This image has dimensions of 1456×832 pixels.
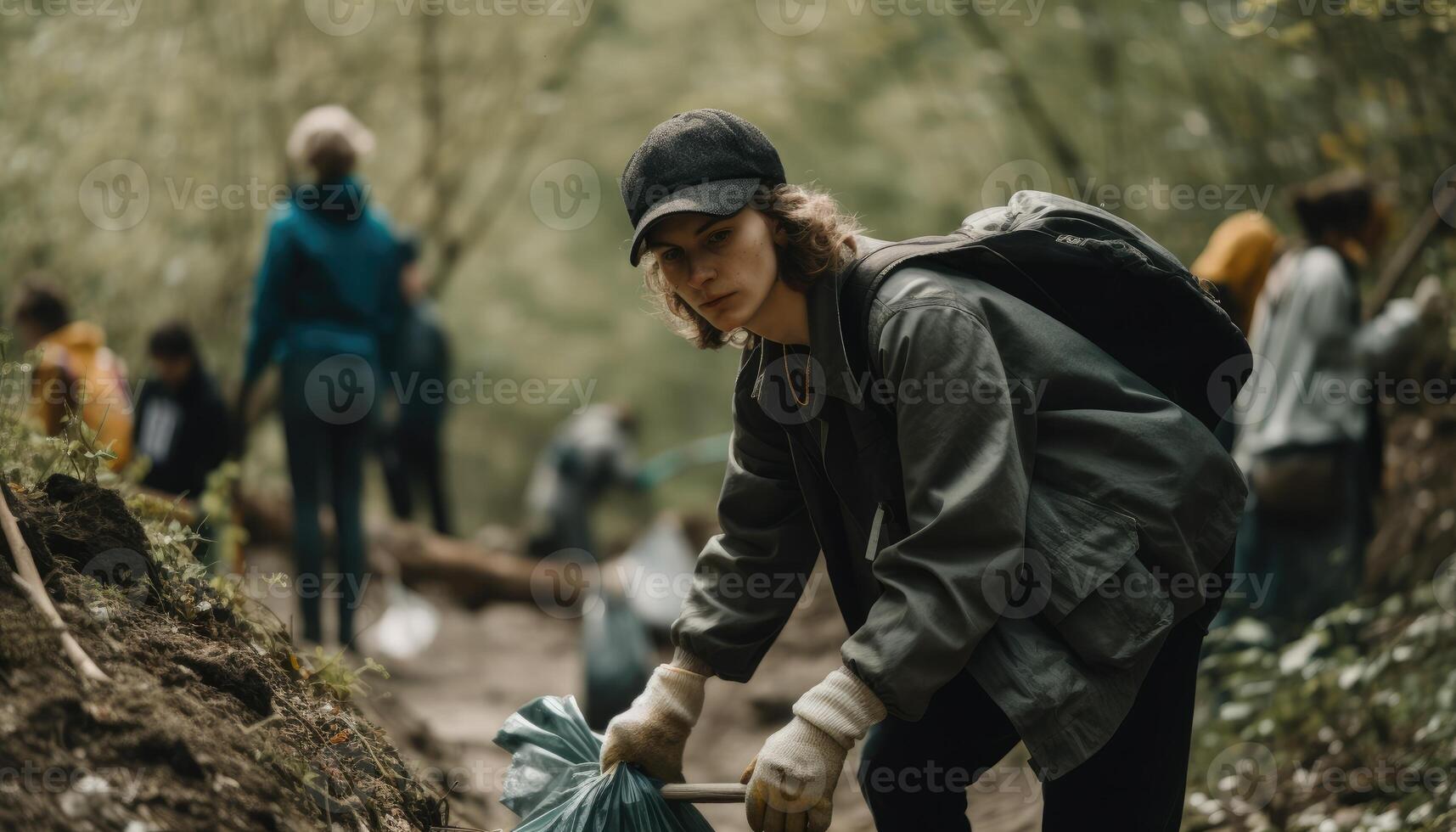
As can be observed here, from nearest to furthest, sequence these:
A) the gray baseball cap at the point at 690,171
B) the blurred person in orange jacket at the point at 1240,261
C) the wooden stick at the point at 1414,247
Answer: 1. the gray baseball cap at the point at 690,171
2. the blurred person in orange jacket at the point at 1240,261
3. the wooden stick at the point at 1414,247

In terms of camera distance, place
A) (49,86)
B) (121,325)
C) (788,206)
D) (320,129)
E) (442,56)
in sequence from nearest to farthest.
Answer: (788,206) < (320,129) < (49,86) < (121,325) < (442,56)

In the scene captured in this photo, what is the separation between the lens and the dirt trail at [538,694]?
4.73 meters

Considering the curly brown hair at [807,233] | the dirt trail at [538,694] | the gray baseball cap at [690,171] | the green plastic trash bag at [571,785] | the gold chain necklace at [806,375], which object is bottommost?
the dirt trail at [538,694]

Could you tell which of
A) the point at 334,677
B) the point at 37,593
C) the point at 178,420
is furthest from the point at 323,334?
the point at 37,593

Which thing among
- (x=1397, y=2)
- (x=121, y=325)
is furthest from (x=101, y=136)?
(x=1397, y=2)

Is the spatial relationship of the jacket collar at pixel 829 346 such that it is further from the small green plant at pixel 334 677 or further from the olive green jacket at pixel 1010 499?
the small green plant at pixel 334 677

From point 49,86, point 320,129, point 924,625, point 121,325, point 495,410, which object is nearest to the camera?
point 924,625

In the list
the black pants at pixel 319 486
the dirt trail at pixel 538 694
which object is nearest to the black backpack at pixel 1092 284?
the dirt trail at pixel 538 694

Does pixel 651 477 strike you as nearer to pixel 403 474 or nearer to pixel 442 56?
pixel 403 474

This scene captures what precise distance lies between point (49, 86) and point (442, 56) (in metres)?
3.12

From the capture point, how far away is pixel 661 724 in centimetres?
259

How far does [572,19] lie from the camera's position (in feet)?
36.5

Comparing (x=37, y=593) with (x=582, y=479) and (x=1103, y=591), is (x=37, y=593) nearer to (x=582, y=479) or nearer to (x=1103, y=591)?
(x=1103, y=591)

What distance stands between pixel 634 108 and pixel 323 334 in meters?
6.86
